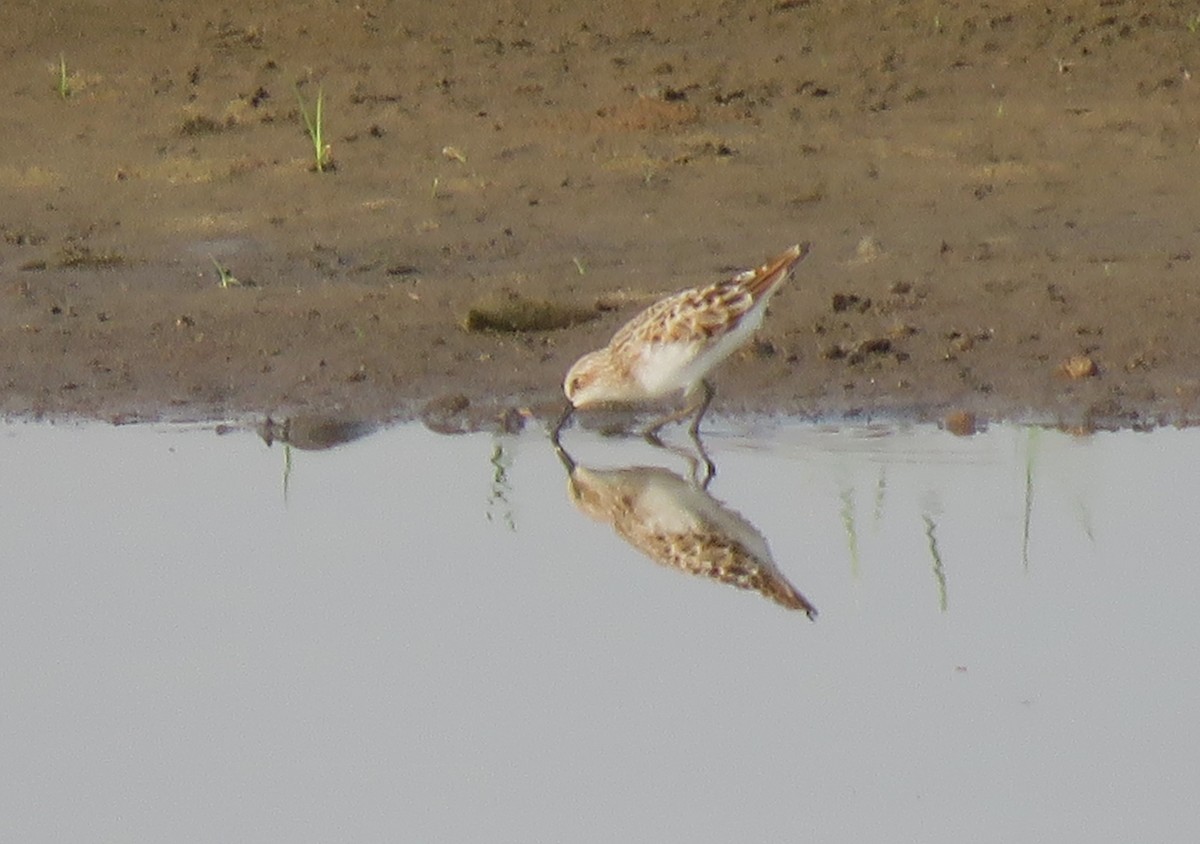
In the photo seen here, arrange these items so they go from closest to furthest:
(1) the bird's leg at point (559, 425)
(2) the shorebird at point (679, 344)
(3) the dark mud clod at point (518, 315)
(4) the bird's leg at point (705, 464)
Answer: (4) the bird's leg at point (705, 464) < (2) the shorebird at point (679, 344) < (1) the bird's leg at point (559, 425) < (3) the dark mud clod at point (518, 315)

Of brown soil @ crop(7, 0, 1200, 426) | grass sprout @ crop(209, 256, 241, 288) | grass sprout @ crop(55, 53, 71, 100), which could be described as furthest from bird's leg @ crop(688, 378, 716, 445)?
grass sprout @ crop(55, 53, 71, 100)

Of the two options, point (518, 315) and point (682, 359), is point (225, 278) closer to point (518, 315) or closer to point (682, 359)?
point (518, 315)

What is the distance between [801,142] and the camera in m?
12.5

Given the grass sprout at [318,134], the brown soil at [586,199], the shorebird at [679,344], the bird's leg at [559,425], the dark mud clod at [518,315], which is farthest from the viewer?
the grass sprout at [318,134]

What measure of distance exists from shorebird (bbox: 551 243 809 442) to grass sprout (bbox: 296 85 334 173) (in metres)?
3.13

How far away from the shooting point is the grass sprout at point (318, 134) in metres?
12.2

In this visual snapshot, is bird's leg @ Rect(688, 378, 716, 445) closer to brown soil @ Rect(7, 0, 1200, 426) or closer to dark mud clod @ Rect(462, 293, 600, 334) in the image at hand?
brown soil @ Rect(7, 0, 1200, 426)

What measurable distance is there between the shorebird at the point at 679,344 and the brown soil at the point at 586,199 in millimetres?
578

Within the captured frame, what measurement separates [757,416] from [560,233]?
223 centimetres

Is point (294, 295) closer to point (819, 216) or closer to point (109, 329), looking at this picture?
point (109, 329)

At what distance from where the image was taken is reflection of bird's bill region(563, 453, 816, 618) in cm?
764

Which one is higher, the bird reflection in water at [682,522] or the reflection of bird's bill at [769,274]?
the reflection of bird's bill at [769,274]

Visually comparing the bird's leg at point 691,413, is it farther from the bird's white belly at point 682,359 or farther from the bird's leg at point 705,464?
the bird's white belly at point 682,359

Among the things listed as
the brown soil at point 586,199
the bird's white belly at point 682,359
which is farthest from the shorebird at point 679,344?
the brown soil at point 586,199
